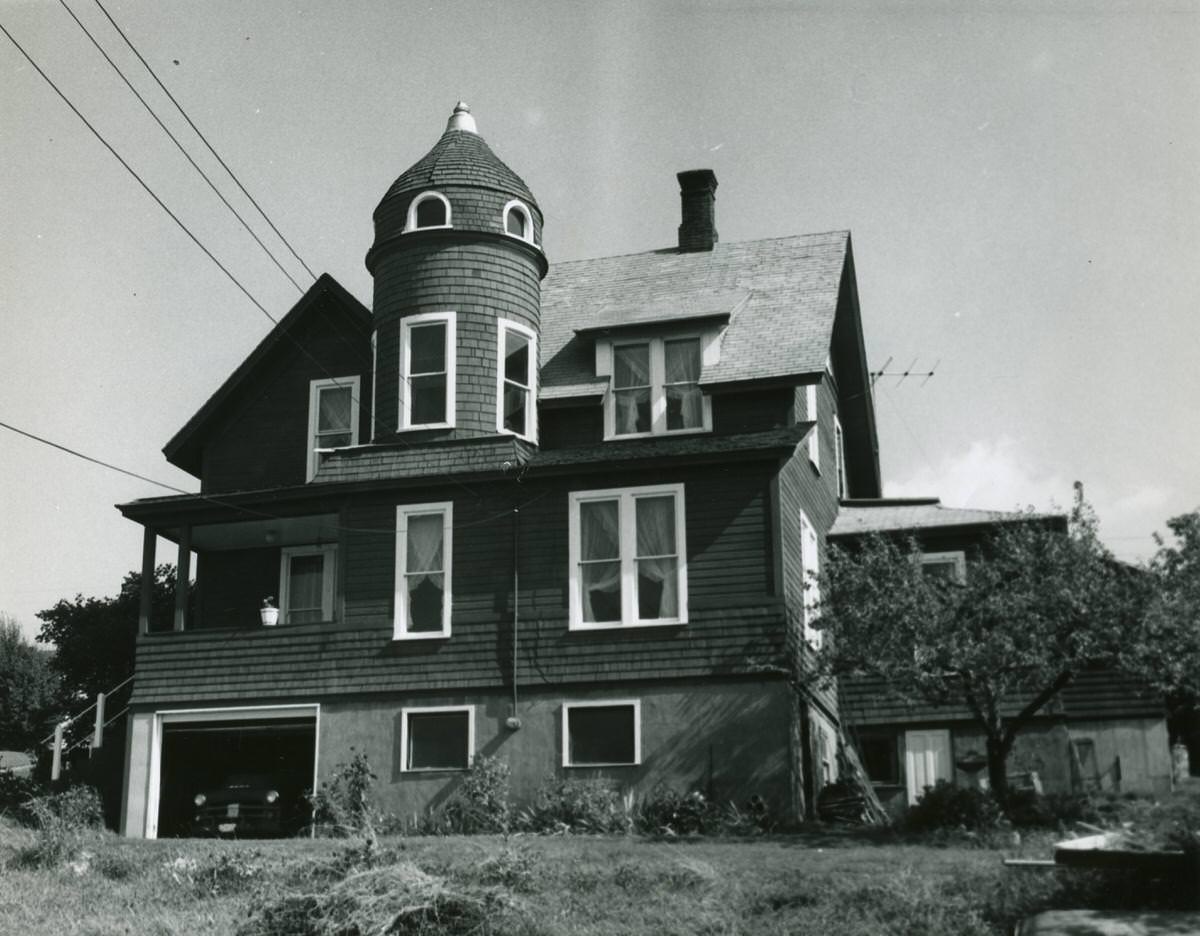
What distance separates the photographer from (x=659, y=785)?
22500mm

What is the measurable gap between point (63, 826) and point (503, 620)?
732 centimetres

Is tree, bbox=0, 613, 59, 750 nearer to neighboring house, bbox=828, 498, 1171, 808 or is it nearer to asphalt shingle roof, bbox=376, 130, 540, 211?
asphalt shingle roof, bbox=376, 130, 540, 211

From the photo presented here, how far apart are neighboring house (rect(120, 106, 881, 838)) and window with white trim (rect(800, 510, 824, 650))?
0.15 meters

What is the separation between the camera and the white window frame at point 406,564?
24.2m

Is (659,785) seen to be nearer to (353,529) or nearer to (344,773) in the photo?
(344,773)

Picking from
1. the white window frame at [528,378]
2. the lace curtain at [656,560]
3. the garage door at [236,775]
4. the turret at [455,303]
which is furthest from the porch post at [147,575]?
the lace curtain at [656,560]

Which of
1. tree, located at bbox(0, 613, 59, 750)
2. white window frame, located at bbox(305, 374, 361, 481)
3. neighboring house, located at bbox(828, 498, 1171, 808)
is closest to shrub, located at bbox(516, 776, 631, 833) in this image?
neighboring house, located at bbox(828, 498, 1171, 808)

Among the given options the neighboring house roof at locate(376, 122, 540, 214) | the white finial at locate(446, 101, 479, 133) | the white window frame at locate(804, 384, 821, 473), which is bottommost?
the white window frame at locate(804, 384, 821, 473)

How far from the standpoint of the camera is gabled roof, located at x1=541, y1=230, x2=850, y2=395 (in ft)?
85.2

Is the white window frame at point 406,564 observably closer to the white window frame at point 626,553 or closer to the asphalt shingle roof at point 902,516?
the white window frame at point 626,553

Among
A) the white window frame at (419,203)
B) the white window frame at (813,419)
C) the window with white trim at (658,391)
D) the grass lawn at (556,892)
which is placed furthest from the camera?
the white window frame at (813,419)

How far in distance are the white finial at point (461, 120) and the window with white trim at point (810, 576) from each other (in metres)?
9.36

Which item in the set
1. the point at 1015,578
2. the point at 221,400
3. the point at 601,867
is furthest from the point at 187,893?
the point at 221,400

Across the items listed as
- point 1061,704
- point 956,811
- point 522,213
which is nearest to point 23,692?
point 522,213
